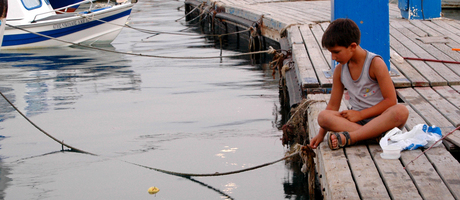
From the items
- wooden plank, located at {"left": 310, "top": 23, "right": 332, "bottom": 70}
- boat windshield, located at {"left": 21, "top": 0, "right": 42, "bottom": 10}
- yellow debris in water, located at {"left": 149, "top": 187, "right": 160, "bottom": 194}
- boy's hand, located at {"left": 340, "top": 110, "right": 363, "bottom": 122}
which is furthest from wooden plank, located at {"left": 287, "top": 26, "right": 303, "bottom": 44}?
boat windshield, located at {"left": 21, "top": 0, "right": 42, "bottom": 10}

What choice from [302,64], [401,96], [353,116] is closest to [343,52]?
[353,116]

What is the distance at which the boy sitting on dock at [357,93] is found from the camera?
3.19 metres

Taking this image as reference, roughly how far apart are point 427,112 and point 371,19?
127cm

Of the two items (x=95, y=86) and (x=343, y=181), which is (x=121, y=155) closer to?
(x=343, y=181)

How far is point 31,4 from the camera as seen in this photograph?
46.4 feet

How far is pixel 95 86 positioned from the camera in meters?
9.28

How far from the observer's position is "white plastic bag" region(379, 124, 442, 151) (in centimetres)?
317

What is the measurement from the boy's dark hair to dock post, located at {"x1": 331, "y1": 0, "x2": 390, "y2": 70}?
6.09 ft

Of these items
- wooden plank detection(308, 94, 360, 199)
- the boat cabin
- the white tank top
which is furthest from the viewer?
the boat cabin

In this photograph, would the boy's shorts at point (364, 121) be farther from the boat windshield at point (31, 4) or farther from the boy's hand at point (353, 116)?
the boat windshield at point (31, 4)

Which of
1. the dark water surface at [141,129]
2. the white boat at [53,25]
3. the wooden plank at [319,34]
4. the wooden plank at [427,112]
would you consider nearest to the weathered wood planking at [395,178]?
the wooden plank at [427,112]

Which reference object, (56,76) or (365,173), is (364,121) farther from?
(56,76)

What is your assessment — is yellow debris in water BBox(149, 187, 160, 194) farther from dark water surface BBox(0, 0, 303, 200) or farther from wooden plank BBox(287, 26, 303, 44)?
wooden plank BBox(287, 26, 303, 44)

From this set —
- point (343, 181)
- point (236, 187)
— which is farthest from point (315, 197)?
point (343, 181)
